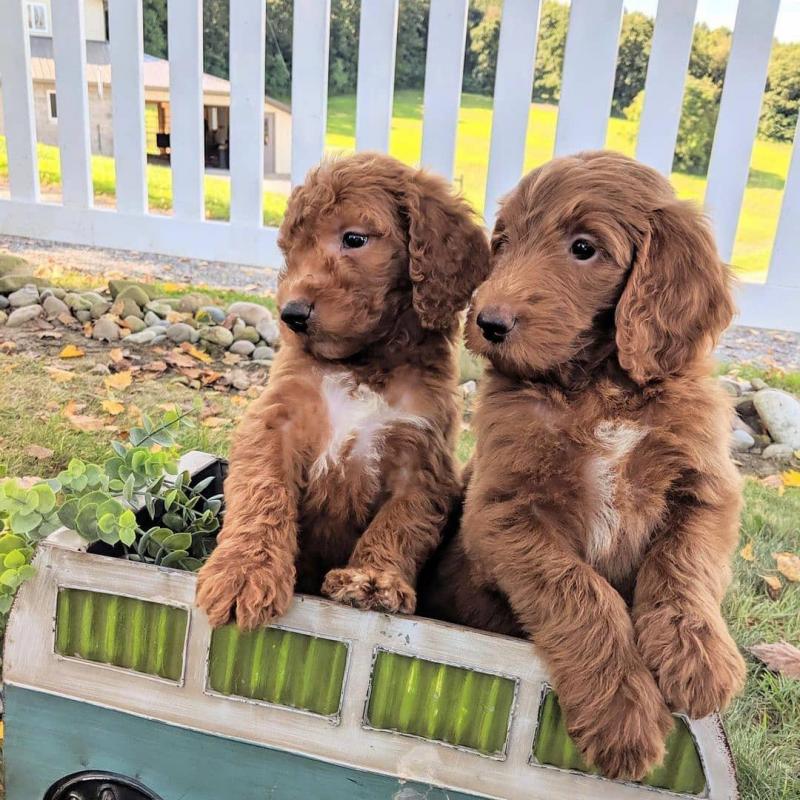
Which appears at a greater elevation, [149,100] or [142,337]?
[149,100]

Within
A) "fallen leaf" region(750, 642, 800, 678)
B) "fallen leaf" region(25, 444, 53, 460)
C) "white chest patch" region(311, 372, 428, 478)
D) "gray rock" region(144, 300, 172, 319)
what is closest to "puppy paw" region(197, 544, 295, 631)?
"white chest patch" region(311, 372, 428, 478)

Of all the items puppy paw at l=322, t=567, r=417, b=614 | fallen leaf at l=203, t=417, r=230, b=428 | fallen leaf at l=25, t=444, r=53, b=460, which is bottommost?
fallen leaf at l=25, t=444, r=53, b=460

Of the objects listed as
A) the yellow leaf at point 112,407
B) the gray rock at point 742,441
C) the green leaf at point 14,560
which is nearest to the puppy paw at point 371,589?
the green leaf at point 14,560

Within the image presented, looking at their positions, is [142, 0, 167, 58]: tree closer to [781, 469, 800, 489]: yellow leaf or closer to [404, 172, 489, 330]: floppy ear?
[404, 172, 489, 330]: floppy ear

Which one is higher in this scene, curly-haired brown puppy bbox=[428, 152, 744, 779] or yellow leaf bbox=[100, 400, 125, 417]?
curly-haired brown puppy bbox=[428, 152, 744, 779]

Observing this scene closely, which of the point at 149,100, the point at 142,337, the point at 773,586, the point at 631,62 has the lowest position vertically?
the point at 773,586

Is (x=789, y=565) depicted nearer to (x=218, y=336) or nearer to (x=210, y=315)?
(x=218, y=336)

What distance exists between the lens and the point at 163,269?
A: 492cm

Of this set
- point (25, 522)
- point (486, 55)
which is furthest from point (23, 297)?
point (25, 522)

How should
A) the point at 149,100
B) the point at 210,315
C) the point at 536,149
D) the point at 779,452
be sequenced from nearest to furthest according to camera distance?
the point at 779,452 → the point at 536,149 → the point at 149,100 → the point at 210,315

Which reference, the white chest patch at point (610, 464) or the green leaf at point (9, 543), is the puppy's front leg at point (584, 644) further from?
the green leaf at point (9, 543)

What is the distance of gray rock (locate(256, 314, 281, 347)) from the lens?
438 cm

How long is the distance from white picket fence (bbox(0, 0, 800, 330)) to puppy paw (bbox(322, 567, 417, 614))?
208cm

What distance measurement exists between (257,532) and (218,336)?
9.30ft
